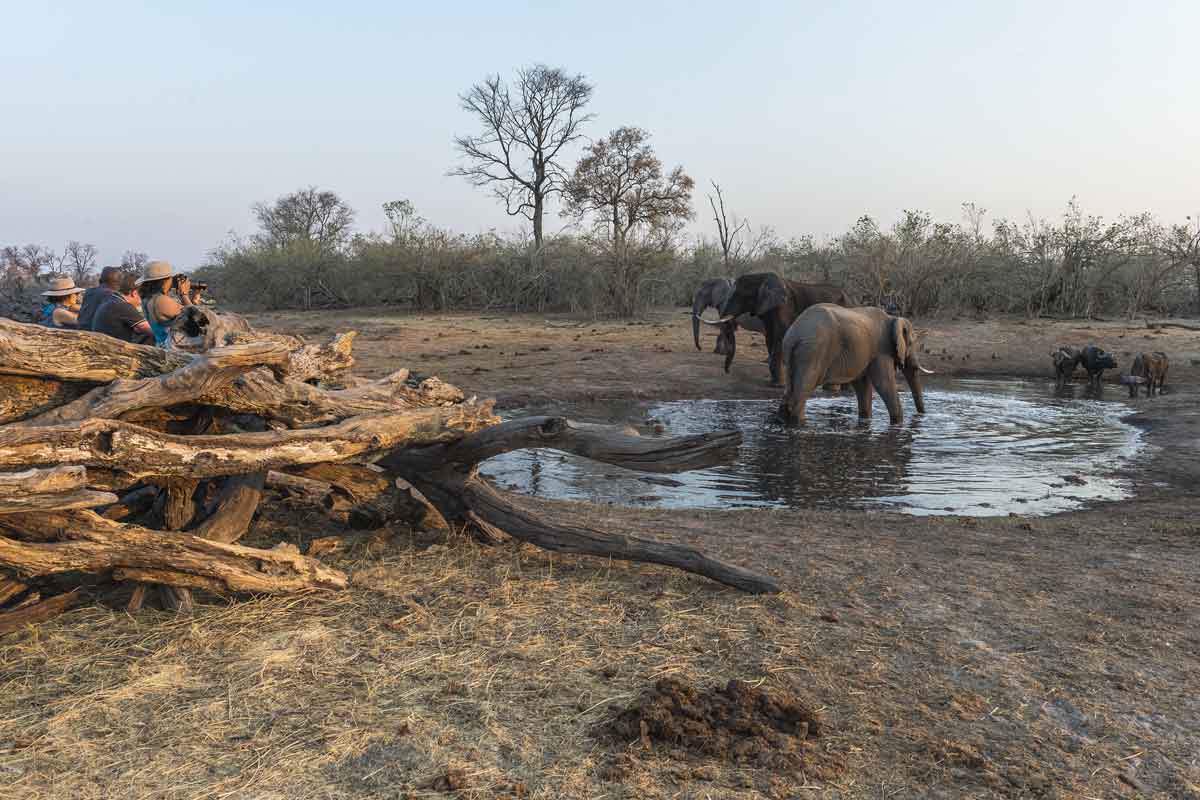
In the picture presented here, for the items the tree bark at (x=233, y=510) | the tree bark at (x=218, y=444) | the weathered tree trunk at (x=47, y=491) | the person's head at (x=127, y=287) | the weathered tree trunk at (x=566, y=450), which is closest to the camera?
the weathered tree trunk at (x=47, y=491)

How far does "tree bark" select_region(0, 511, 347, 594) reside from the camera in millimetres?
3756

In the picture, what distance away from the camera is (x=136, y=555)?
3959 mm

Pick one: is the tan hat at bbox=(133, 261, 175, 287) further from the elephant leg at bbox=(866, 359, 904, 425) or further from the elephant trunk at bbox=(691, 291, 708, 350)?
the elephant trunk at bbox=(691, 291, 708, 350)

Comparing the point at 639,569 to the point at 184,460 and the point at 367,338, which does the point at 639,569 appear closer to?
the point at 184,460

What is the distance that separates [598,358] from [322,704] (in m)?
14.3

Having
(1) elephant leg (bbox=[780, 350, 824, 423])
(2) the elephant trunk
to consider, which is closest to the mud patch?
(1) elephant leg (bbox=[780, 350, 824, 423])

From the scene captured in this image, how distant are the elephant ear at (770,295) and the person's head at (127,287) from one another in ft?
37.4

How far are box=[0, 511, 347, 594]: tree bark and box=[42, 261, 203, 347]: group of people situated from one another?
1.89 metres

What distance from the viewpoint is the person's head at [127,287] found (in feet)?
22.5

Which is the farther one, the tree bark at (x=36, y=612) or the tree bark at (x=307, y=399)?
the tree bark at (x=307, y=399)

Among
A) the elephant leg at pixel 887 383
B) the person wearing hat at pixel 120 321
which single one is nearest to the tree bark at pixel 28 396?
the person wearing hat at pixel 120 321

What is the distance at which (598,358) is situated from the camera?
17.5 meters

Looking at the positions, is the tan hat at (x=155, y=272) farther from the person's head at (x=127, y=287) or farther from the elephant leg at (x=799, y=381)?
the elephant leg at (x=799, y=381)

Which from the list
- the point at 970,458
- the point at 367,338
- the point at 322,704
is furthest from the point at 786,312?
the point at 322,704
